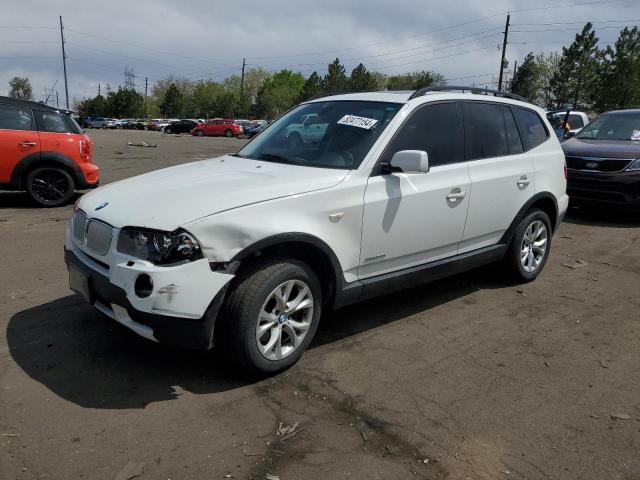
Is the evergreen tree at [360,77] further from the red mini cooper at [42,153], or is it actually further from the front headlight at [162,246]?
the front headlight at [162,246]

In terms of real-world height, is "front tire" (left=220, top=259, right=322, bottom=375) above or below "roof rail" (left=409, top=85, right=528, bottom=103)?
below

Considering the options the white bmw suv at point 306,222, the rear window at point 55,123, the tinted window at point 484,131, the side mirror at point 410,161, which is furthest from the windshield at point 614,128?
the rear window at point 55,123

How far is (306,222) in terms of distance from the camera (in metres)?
3.46

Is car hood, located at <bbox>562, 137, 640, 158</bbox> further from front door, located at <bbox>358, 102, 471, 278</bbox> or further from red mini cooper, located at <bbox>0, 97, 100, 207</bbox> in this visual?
red mini cooper, located at <bbox>0, 97, 100, 207</bbox>

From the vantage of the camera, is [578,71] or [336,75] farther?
[336,75]

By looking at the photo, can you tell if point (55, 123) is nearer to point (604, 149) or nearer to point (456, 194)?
point (456, 194)

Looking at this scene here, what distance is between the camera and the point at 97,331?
160 inches

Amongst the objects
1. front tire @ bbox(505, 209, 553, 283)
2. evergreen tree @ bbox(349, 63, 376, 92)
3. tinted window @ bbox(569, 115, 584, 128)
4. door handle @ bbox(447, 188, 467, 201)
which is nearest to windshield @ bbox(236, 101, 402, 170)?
door handle @ bbox(447, 188, 467, 201)

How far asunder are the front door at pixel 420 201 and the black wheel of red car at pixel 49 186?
267 inches

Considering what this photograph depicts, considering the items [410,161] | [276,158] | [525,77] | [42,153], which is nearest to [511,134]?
[410,161]

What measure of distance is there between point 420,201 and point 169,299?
2.01m

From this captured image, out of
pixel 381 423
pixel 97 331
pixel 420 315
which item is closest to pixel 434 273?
pixel 420 315

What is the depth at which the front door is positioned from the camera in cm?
387

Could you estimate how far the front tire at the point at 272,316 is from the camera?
3.20m
